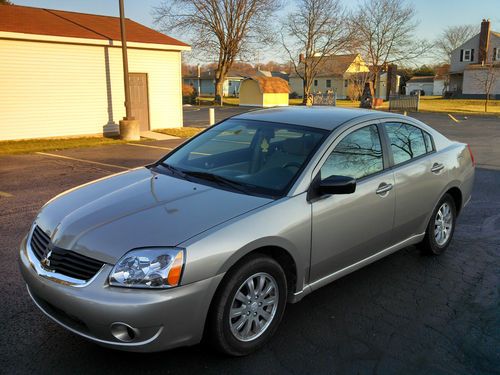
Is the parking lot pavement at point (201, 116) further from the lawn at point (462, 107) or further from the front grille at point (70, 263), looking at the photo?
the front grille at point (70, 263)

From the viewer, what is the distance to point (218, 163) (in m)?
4.11

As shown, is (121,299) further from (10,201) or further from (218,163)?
(10,201)

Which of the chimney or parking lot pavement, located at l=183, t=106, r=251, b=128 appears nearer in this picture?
parking lot pavement, located at l=183, t=106, r=251, b=128

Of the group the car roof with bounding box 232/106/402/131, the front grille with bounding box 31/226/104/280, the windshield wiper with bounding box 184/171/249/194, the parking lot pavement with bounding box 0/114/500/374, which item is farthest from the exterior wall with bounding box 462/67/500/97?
the front grille with bounding box 31/226/104/280

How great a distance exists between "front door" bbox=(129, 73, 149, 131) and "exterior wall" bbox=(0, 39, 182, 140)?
181mm

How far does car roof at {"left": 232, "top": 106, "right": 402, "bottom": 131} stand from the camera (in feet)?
13.2

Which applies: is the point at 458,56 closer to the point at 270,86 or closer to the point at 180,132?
the point at 270,86

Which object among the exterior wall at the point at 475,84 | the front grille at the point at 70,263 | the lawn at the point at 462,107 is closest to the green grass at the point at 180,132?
the front grille at the point at 70,263

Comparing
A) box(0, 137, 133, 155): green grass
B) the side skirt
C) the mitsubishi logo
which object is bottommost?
box(0, 137, 133, 155): green grass

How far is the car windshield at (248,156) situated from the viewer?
3573mm

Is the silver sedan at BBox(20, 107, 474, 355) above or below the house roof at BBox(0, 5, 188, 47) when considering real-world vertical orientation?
below

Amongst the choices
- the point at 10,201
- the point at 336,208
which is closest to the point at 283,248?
the point at 336,208

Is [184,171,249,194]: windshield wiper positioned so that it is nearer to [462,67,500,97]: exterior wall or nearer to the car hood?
the car hood

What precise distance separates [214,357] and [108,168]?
314 inches
